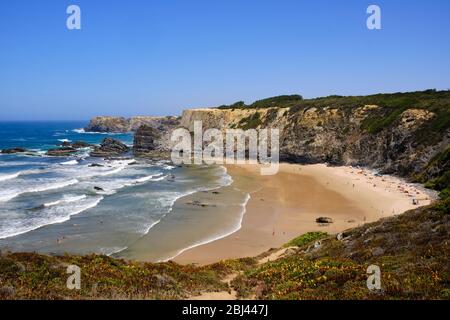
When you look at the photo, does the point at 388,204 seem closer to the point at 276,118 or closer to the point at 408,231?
the point at 408,231

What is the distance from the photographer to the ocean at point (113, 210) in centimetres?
2525

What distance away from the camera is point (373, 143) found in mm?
58500

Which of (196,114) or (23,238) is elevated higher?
(196,114)

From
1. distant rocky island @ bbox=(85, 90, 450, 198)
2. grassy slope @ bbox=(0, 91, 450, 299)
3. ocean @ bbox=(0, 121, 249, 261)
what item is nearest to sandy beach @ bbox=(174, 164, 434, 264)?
ocean @ bbox=(0, 121, 249, 261)

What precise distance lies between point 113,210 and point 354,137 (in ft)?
133

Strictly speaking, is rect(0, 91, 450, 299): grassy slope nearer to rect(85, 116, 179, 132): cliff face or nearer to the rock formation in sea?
the rock formation in sea

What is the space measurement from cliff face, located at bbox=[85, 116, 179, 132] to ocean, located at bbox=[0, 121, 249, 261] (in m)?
92.4

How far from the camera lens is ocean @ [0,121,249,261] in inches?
994

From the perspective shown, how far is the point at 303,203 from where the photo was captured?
126ft

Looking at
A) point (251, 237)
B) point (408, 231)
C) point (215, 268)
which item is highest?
point (408, 231)

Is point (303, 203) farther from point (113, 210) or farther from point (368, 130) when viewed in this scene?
point (368, 130)
